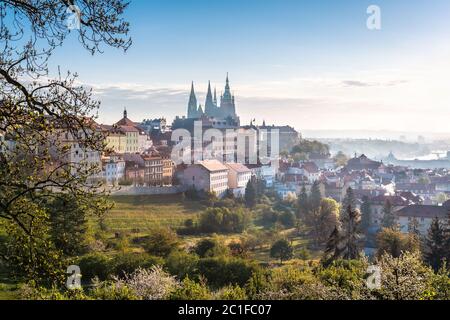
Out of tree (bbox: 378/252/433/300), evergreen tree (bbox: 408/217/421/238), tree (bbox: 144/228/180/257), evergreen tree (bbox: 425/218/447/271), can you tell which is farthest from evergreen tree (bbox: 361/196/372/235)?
tree (bbox: 378/252/433/300)

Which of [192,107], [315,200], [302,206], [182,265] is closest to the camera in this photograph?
[182,265]

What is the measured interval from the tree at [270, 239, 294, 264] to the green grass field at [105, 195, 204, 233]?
28.9 ft

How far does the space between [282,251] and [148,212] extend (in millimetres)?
12612

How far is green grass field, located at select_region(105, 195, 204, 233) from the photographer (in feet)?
119

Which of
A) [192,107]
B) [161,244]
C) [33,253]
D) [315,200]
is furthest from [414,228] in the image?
[192,107]

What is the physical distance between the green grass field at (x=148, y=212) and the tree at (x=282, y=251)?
8.80 meters

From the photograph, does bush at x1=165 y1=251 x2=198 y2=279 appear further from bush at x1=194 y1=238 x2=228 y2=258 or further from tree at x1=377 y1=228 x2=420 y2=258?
tree at x1=377 y1=228 x2=420 y2=258

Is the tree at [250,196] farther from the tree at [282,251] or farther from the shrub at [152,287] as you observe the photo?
the shrub at [152,287]

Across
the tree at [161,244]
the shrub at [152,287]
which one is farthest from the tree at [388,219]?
the shrub at [152,287]

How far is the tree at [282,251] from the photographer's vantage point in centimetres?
3244

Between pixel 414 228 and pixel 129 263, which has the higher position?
pixel 129 263

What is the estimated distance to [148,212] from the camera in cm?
4009

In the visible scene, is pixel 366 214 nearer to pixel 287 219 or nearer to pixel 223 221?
pixel 287 219
